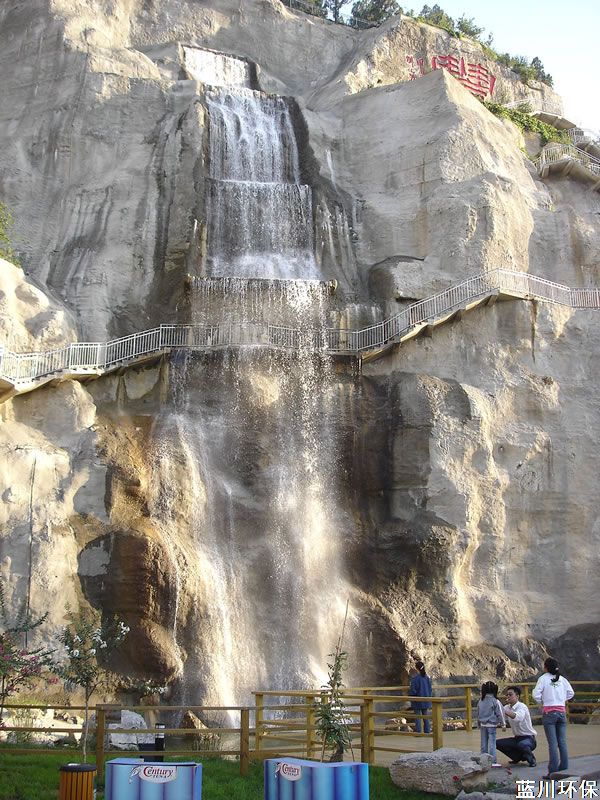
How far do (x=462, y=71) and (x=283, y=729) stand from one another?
4179 centimetres

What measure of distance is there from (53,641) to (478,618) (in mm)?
13091

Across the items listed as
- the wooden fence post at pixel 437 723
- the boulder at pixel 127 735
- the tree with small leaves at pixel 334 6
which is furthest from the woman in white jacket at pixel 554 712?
the tree with small leaves at pixel 334 6

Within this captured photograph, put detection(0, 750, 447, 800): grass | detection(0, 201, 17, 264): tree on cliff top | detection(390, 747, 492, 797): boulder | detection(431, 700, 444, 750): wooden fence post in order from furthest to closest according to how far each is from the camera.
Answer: detection(0, 201, 17, 264): tree on cliff top < detection(431, 700, 444, 750): wooden fence post < detection(0, 750, 447, 800): grass < detection(390, 747, 492, 797): boulder

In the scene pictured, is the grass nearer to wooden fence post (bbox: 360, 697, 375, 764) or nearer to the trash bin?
wooden fence post (bbox: 360, 697, 375, 764)

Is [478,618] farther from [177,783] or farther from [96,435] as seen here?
[177,783]

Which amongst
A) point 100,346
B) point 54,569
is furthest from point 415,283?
point 54,569

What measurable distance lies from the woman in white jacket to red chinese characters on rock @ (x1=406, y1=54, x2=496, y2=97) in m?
41.1

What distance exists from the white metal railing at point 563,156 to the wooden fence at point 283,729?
939 inches

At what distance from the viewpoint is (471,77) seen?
5066 cm

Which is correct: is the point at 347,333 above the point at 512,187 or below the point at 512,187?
below

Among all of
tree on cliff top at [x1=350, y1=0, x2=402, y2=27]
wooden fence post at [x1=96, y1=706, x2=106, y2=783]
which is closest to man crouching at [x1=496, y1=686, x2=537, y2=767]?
wooden fence post at [x1=96, y1=706, x2=106, y2=783]

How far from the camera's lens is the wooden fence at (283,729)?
15250 millimetres

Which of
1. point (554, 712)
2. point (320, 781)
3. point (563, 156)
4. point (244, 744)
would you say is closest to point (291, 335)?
point (563, 156)

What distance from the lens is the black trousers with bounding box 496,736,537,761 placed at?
48.4 ft
